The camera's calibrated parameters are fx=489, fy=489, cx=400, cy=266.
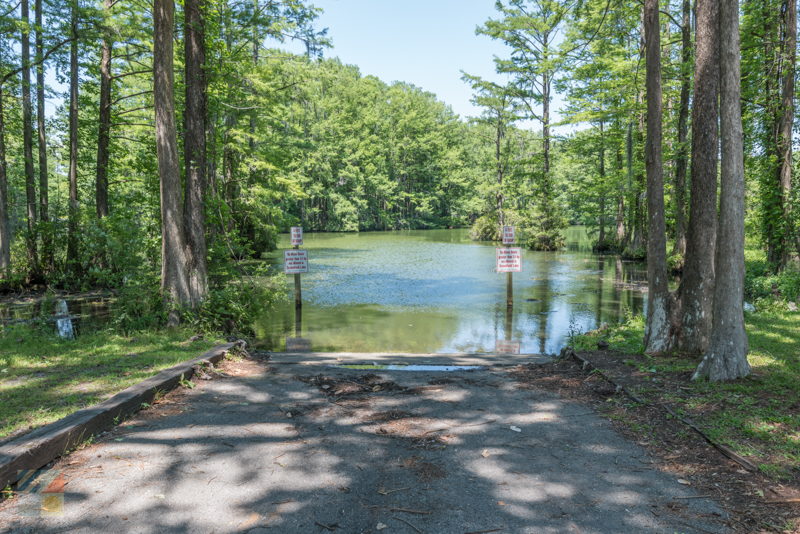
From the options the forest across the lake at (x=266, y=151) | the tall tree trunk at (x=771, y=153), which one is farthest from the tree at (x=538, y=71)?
the tall tree trunk at (x=771, y=153)

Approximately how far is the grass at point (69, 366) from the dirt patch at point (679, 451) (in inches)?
166

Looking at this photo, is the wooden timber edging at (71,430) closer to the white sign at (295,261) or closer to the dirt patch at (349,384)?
the dirt patch at (349,384)

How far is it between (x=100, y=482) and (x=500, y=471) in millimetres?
2507

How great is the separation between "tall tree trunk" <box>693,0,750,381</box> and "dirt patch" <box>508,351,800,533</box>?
1.94 feet

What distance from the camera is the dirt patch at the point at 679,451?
2.65 meters

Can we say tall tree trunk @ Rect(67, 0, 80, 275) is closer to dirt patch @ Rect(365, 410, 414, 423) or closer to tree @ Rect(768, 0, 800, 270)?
dirt patch @ Rect(365, 410, 414, 423)

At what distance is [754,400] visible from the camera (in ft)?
13.9

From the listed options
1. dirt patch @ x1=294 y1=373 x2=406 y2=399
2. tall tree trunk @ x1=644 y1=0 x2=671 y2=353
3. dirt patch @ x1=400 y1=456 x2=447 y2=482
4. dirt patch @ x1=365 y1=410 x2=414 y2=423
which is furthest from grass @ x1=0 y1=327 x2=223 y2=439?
tall tree trunk @ x1=644 y1=0 x2=671 y2=353

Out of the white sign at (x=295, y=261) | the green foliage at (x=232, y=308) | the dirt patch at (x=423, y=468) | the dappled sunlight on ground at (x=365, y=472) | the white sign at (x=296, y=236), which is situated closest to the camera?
the dappled sunlight on ground at (x=365, y=472)

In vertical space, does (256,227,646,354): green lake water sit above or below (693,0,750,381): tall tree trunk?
below

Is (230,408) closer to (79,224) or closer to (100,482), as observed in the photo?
(100,482)

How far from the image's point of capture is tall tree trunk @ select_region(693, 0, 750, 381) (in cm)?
468

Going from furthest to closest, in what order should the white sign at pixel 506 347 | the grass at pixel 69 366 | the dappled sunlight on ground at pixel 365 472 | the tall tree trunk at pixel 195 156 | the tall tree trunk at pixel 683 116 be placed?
the tall tree trunk at pixel 683 116, the white sign at pixel 506 347, the tall tree trunk at pixel 195 156, the grass at pixel 69 366, the dappled sunlight on ground at pixel 365 472

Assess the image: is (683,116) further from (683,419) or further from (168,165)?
(168,165)
